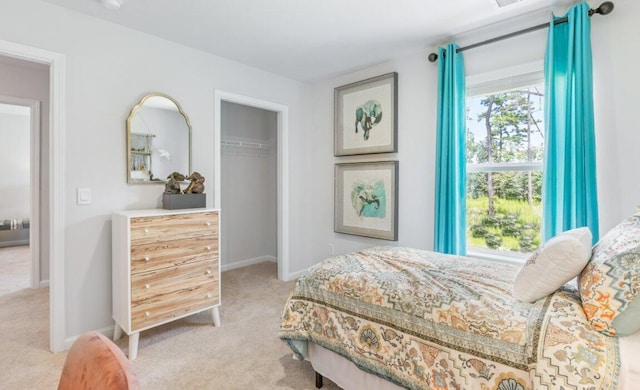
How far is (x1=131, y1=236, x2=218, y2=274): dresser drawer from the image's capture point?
2234mm

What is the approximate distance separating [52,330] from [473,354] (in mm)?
2854

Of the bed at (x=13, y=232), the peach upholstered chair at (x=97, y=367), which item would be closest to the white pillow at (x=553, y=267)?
the peach upholstered chair at (x=97, y=367)

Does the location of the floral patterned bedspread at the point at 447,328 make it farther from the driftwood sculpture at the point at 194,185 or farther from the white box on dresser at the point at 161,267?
the driftwood sculpture at the point at 194,185

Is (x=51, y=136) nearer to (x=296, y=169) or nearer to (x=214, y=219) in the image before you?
(x=214, y=219)

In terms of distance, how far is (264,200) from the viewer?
16.4 feet

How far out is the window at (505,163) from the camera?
8.54ft

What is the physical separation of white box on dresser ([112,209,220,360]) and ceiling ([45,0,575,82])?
159 cm

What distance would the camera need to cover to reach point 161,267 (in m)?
2.35

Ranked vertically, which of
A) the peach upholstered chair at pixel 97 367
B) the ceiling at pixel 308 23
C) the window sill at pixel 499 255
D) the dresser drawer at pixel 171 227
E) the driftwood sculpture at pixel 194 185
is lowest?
the window sill at pixel 499 255

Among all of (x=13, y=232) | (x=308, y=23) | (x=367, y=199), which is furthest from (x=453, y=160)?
(x=13, y=232)

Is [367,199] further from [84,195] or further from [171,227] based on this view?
[84,195]

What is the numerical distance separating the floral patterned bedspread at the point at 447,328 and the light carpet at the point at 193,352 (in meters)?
0.37

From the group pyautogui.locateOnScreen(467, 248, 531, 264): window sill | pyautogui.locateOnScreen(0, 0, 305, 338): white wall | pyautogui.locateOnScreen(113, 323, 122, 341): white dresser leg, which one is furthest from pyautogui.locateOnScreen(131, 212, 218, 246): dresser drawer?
pyautogui.locateOnScreen(467, 248, 531, 264): window sill

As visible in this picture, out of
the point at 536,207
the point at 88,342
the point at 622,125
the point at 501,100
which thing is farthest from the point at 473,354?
the point at 501,100
